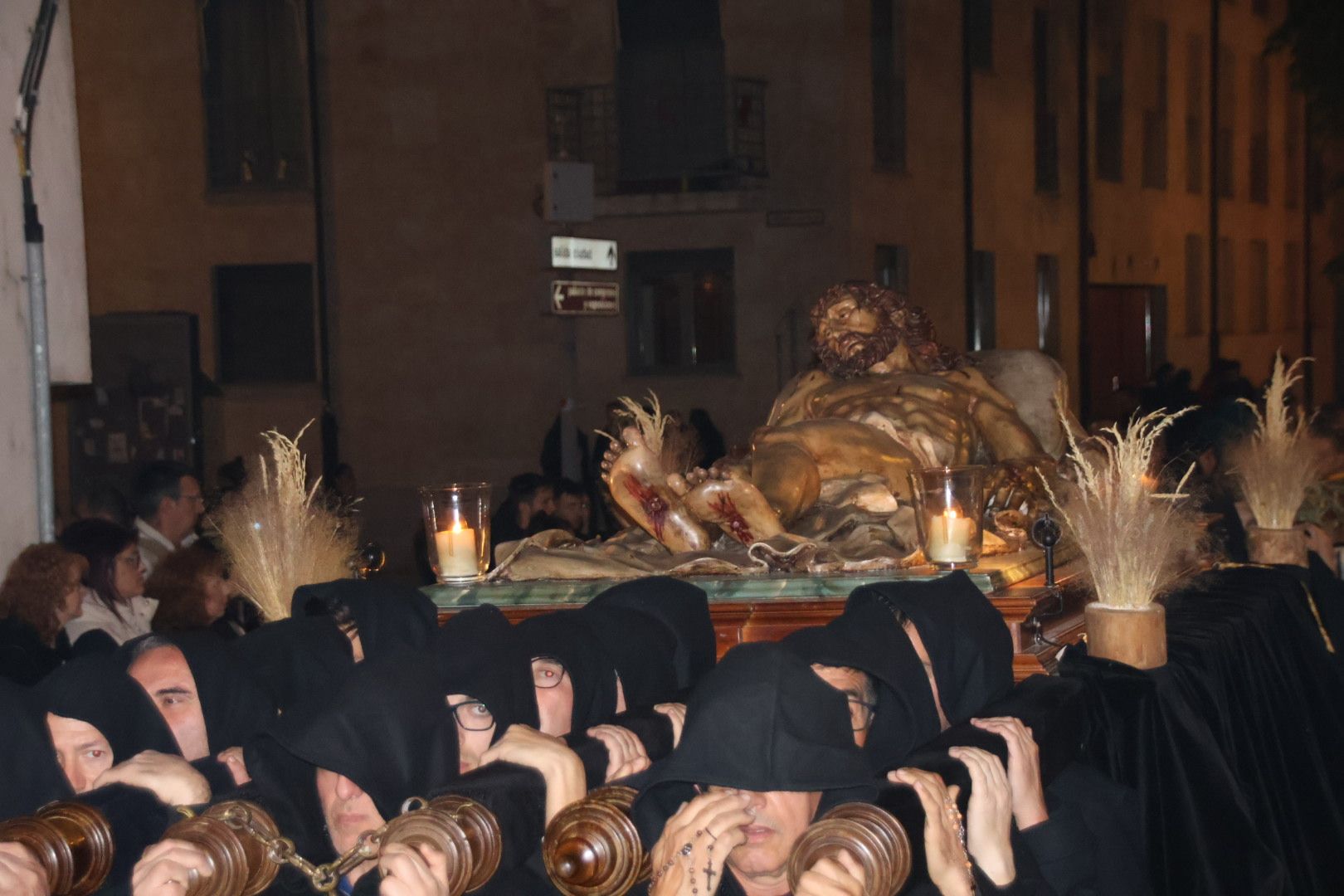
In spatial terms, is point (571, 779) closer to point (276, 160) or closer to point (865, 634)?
point (865, 634)

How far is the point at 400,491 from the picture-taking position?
52.1ft

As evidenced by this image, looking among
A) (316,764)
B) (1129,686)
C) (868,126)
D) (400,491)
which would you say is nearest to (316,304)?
(400,491)

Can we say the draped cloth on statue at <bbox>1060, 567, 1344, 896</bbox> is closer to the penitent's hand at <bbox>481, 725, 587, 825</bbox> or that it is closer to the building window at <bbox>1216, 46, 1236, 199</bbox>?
the penitent's hand at <bbox>481, 725, 587, 825</bbox>

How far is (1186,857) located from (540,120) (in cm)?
1258

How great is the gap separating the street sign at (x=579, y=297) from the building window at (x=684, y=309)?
6.45 meters

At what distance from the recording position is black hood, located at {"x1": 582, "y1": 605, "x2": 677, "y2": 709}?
319 centimetres

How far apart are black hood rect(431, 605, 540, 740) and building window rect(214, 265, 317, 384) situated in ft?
47.1

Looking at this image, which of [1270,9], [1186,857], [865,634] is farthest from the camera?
[1270,9]

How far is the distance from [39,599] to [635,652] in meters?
2.22

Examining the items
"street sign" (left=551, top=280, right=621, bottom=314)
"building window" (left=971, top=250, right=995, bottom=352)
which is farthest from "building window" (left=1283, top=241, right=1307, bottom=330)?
"street sign" (left=551, top=280, right=621, bottom=314)

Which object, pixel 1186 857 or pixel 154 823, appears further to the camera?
pixel 1186 857

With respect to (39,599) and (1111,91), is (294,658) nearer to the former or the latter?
(39,599)

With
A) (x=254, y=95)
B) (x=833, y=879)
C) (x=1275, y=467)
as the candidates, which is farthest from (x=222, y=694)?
(x=254, y=95)

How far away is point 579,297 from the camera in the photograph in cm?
908
